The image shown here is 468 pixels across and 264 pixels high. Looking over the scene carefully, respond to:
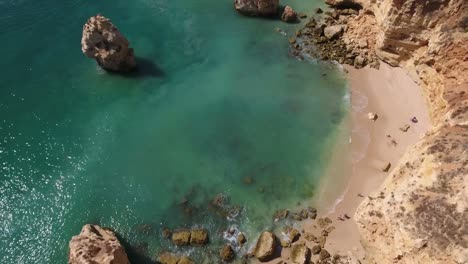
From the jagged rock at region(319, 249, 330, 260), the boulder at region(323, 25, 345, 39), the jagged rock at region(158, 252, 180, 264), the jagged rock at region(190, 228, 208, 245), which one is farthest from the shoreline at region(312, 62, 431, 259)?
the jagged rock at region(158, 252, 180, 264)

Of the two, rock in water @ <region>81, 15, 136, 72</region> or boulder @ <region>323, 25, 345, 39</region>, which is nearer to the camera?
rock in water @ <region>81, 15, 136, 72</region>

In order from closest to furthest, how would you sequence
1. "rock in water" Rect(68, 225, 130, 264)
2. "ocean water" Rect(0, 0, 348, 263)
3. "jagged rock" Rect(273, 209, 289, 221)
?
"rock in water" Rect(68, 225, 130, 264)
"jagged rock" Rect(273, 209, 289, 221)
"ocean water" Rect(0, 0, 348, 263)

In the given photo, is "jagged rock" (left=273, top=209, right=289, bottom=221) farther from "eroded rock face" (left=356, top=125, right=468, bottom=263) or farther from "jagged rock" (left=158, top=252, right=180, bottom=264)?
"eroded rock face" (left=356, top=125, right=468, bottom=263)

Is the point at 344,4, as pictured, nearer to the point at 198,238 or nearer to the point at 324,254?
the point at 324,254

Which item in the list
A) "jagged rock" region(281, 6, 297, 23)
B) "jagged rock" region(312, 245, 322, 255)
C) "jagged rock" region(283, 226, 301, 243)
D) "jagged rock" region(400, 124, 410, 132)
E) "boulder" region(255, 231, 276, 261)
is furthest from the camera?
"jagged rock" region(281, 6, 297, 23)

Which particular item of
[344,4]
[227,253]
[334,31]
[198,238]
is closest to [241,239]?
[227,253]
